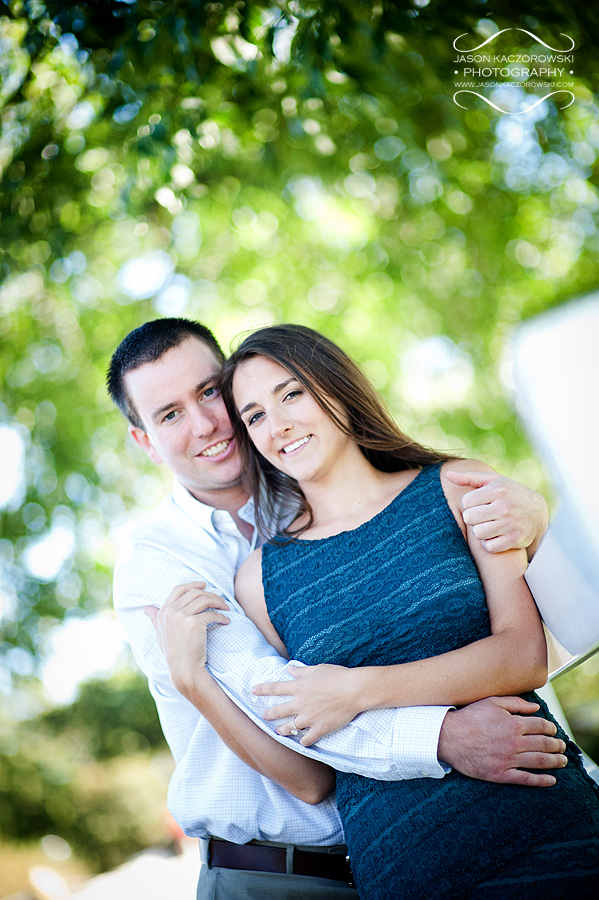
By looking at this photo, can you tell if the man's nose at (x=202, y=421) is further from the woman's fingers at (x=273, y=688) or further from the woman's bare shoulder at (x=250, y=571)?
the woman's fingers at (x=273, y=688)

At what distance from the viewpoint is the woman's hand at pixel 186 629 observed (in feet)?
6.29

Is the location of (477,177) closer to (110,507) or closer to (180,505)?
(180,505)

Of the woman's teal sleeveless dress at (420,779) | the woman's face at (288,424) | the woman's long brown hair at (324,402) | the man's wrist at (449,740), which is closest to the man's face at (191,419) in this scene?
the woman's long brown hair at (324,402)

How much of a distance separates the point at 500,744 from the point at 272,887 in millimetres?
846

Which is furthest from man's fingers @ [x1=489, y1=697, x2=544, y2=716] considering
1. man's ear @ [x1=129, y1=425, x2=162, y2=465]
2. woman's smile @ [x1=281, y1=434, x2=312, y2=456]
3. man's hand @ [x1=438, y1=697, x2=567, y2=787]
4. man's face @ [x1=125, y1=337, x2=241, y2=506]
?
man's ear @ [x1=129, y1=425, x2=162, y2=465]

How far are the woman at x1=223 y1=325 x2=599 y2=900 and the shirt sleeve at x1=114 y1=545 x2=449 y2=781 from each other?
0.17 ft

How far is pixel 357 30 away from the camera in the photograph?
2809 mm

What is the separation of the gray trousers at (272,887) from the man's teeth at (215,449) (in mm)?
1292

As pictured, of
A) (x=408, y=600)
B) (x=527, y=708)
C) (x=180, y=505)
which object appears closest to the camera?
(x=527, y=708)

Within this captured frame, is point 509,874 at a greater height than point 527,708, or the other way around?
point 527,708

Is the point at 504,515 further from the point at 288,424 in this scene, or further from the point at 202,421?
the point at 202,421

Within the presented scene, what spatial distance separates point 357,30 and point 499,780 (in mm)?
2655

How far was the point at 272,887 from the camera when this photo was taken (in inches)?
79.8

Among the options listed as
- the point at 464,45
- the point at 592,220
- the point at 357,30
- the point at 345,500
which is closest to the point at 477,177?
the point at 592,220
